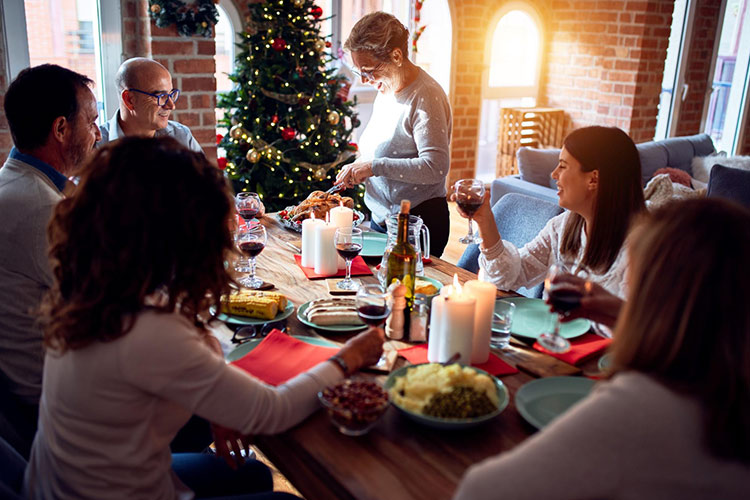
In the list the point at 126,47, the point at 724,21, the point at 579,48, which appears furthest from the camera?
the point at 724,21

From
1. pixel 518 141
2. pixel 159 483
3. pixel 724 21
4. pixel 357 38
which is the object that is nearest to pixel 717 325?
pixel 159 483

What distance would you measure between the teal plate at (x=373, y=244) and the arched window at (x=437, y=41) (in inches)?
150

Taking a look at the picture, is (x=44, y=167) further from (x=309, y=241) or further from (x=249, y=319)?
(x=309, y=241)

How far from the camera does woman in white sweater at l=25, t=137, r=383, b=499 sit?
1047 millimetres

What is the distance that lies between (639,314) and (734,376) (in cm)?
13

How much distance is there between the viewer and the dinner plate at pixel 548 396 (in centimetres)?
125

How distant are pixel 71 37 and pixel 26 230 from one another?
8.50ft

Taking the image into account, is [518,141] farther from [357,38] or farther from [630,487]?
[630,487]

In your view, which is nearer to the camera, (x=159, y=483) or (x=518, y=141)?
(x=159, y=483)

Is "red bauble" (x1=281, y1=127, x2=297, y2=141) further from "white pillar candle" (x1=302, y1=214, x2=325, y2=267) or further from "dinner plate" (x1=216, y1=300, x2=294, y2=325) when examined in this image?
"dinner plate" (x1=216, y1=300, x2=294, y2=325)

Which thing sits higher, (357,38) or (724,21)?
(724,21)

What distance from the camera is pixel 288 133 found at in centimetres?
406

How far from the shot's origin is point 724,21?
6.74 metres

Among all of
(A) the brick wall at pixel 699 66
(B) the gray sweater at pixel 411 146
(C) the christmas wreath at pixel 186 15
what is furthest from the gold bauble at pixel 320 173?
(A) the brick wall at pixel 699 66
